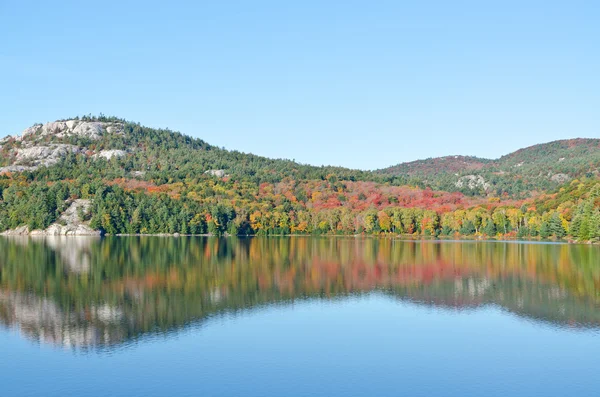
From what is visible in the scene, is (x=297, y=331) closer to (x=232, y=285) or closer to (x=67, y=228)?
(x=232, y=285)

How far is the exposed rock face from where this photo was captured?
177500 millimetres

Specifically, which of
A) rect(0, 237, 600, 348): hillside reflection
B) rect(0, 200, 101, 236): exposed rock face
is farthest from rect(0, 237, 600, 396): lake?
rect(0, 200, 101, 236): exposed rock face

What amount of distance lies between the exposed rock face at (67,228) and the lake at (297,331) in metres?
103

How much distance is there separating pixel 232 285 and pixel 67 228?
430 ft

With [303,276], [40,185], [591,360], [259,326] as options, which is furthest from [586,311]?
[40,185]

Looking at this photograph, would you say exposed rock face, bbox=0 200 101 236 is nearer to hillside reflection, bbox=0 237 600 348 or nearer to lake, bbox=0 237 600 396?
hillside reflection, bbox=0 237 600 348

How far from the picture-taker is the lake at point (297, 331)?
31.2 metres

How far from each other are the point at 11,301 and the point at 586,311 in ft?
156

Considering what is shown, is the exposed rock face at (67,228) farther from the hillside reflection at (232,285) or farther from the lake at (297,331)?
the lake at (297,331)

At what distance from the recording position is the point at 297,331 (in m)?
43.1

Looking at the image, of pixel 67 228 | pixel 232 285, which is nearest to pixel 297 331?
pixel 232 285

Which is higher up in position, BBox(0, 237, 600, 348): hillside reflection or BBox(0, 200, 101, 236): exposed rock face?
BBox(0, 200, 101, 236): exposed rock face

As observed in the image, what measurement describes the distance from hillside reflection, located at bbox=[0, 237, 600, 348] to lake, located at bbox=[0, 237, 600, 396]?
0.23 metres

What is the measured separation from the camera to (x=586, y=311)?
49.7 meters
